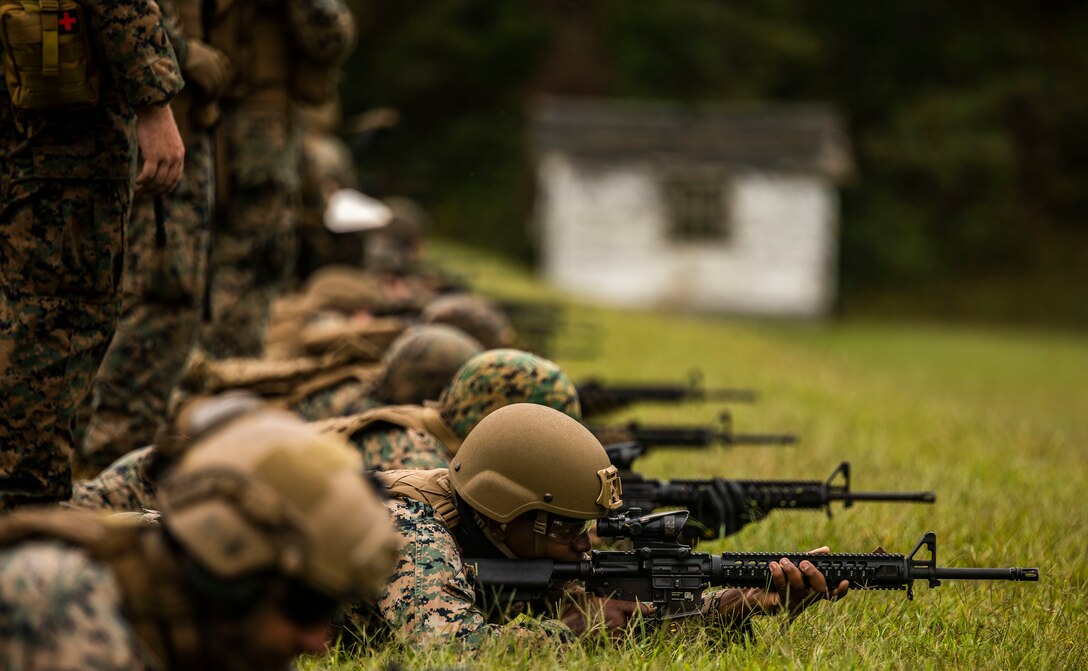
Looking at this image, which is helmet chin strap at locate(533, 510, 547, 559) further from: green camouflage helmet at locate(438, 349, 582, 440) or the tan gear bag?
the tan gear bag

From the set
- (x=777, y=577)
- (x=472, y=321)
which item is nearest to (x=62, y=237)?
(x=777, y=577)

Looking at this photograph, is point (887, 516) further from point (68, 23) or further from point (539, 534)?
point (68, 23)

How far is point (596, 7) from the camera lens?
34156mm

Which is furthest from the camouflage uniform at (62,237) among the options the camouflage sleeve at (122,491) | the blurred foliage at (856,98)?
the blurred foliage at (856,98)

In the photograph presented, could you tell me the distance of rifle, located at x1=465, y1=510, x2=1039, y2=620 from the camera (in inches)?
132

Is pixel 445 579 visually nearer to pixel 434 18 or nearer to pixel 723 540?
pixel 723 540

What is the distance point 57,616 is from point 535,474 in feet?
4.99

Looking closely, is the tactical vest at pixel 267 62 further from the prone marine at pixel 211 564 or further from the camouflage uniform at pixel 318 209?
the prone marine at pixel 211 564

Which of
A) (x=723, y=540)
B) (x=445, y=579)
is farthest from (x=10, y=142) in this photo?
(x=723, y=540)

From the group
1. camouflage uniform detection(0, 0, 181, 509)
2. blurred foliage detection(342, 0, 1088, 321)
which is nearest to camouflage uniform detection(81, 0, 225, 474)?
camouflage uniform detection(0, 0, 181, 509)

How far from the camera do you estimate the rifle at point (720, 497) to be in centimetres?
443

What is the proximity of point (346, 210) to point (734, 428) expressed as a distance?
4.62 metres

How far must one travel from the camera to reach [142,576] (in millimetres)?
2061

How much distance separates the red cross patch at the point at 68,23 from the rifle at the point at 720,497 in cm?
210
